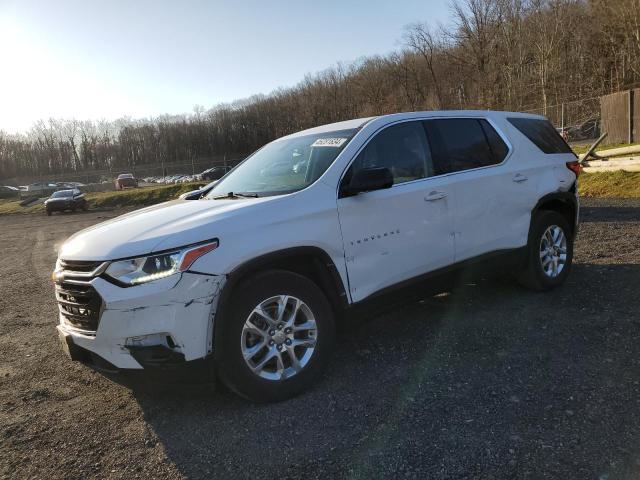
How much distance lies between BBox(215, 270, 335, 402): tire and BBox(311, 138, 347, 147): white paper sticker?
121cm

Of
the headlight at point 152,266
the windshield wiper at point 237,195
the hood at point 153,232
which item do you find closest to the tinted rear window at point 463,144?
the windshield wiper at point 237,195

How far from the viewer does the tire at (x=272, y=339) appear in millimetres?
3111

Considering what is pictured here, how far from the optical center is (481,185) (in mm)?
4555

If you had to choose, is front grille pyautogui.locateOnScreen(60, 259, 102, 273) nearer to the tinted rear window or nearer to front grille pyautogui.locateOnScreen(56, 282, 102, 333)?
front grille pyautogui.locateOnScreen(56, 282, 102, 333)

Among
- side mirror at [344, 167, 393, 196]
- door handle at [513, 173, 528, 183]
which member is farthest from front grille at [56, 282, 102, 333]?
door handle at [513, 173, 528, 183]

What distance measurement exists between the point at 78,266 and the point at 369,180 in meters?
2.01

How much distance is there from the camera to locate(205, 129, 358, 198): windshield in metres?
3.84

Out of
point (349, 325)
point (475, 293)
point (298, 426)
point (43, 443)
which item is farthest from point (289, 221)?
point (475, 293)

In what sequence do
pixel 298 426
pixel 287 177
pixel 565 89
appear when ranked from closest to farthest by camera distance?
1. pixel 298 426
2. pixel 287 177
3. pixel 565 89

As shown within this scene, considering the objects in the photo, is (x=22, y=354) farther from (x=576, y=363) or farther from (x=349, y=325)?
(x=576, y=363)

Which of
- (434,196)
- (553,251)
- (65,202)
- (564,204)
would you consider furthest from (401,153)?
(65,202)

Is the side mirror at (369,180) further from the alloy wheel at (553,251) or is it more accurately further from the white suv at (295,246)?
the alloy wheel at (553,251)

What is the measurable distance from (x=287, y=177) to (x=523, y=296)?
2914 millimetres

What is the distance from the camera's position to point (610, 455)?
2586mm
